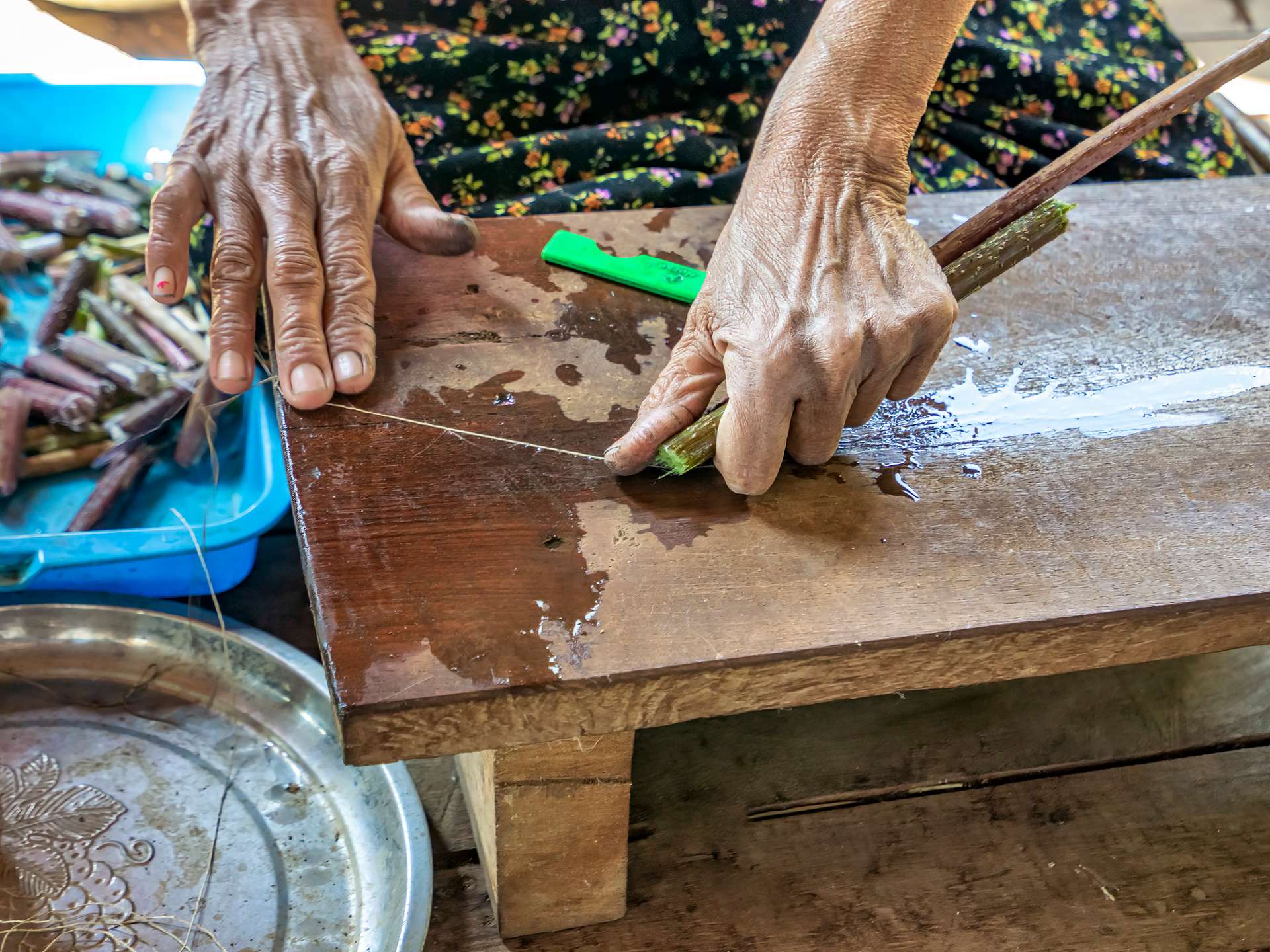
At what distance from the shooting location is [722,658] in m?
0.78

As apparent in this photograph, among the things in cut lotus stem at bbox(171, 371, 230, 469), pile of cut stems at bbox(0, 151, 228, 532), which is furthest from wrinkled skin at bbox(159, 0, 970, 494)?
cut lotus stem at bbox(171, 371, 230, 469)

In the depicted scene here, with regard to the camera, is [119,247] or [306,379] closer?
[306,379]

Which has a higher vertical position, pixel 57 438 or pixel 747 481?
pixel 747 481

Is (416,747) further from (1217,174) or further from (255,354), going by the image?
(1217,174)

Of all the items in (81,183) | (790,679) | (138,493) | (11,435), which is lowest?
(138,493)

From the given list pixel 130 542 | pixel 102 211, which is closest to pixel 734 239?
pixel 130 542

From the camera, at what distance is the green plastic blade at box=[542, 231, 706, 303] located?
1.18 m

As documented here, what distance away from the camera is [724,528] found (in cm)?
90

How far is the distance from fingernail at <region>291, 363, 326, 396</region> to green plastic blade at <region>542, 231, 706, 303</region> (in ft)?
1.19

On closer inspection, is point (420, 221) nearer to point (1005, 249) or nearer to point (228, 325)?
point (228, 325)

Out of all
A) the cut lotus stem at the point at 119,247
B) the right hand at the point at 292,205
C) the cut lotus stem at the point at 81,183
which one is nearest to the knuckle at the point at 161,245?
the right hand at the point at 292,205

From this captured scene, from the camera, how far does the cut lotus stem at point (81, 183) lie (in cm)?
208

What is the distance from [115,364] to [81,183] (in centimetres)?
60

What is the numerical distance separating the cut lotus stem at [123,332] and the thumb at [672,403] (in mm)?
1249
